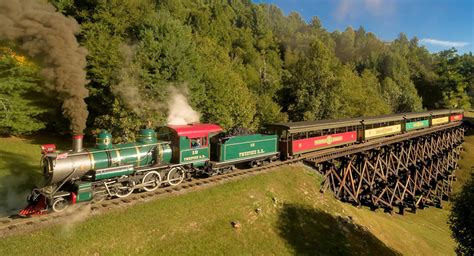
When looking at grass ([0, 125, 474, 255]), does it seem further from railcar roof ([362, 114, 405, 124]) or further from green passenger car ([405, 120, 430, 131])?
green passenger car ([405, 120, 430, 131])

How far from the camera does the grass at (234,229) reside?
11734mm

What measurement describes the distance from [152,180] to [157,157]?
1216mm

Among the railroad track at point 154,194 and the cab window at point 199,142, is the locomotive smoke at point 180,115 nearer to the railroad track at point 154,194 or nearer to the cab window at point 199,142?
the cab window at point 199,142

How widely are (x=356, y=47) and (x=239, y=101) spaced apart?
103 meters

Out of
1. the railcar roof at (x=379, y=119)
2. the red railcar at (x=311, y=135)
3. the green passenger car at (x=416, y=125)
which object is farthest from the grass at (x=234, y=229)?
the green passenger car at (x=416, y=125)

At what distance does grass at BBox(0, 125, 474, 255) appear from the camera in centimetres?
1173

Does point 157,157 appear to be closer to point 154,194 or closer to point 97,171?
point 154,194

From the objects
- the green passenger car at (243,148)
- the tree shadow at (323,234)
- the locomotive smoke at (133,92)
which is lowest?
the tree shadow at (323,234)

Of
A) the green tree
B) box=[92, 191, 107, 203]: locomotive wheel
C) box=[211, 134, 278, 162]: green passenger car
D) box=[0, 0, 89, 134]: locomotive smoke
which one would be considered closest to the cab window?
box=[211, 134, 278, 162]: green passenger car

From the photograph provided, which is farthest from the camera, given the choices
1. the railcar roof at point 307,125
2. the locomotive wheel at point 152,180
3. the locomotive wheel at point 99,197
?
the railcar roof at point 307,125

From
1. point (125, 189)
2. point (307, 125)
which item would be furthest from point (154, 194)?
point (307, 125)

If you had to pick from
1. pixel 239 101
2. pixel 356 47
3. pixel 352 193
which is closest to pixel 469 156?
pixel 352 193

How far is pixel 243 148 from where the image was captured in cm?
1933

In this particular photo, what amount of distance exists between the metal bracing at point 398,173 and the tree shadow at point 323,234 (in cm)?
415
